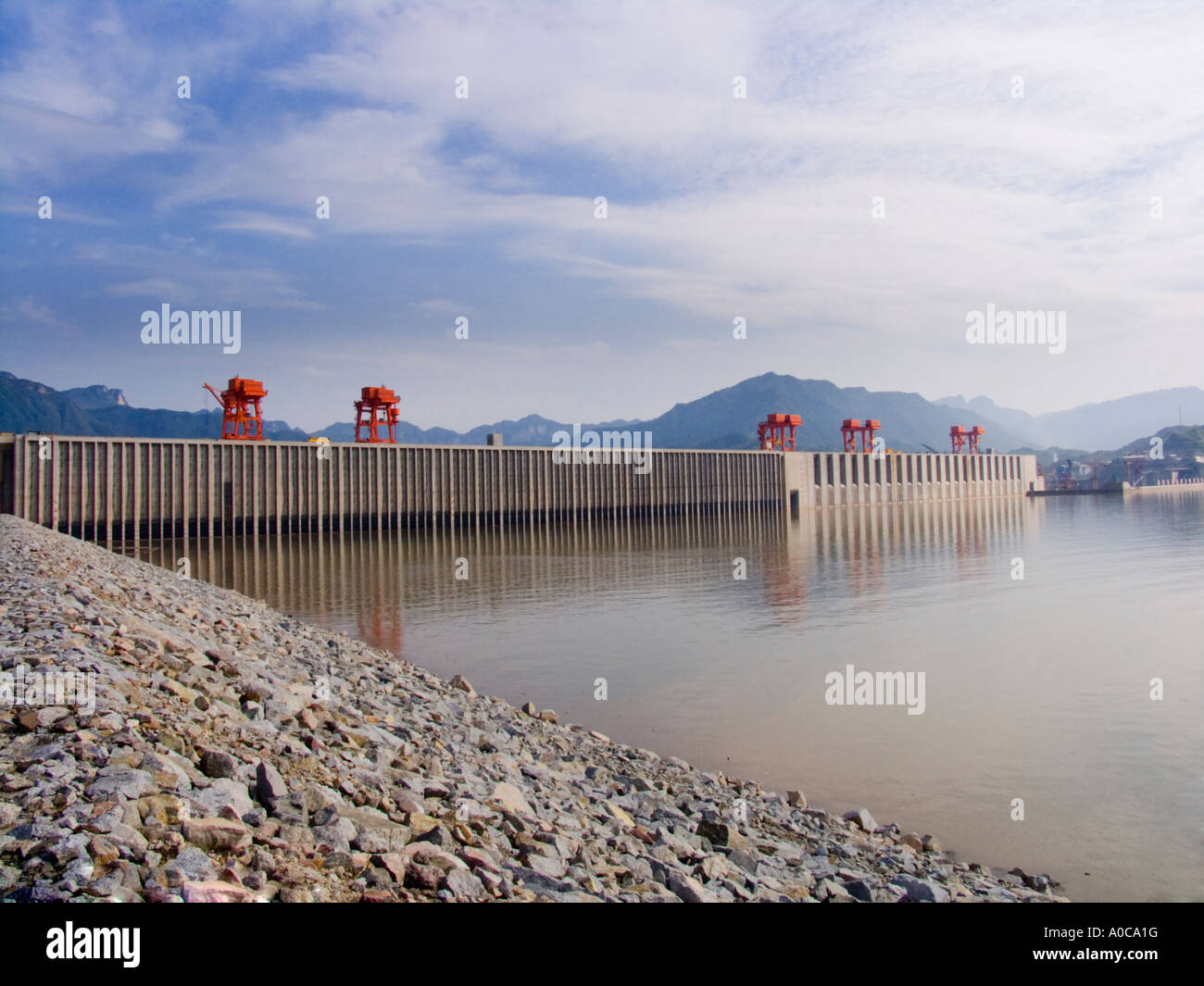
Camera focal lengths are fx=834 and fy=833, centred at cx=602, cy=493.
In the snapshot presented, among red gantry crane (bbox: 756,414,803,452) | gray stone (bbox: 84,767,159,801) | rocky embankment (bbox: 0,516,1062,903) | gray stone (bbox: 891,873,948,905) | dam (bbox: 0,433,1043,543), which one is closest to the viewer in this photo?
rocky embankment (bbox: 0,516,1062,903)

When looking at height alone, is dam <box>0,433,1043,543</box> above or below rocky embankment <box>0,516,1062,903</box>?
above

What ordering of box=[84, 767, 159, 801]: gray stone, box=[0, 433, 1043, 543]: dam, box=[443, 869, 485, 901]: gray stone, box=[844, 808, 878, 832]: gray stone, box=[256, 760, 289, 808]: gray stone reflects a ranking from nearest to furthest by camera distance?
box=[443, 869, 485, 901]: gray stone, box=[84, 767, 159, 801]: gray stone, box=[256, 760, 289, 808]: gray stone, box=[844, 808, 878, 832]: gray stone, box=[0, 433, 1043, 543]: dam

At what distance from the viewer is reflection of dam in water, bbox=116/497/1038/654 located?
33219 mm

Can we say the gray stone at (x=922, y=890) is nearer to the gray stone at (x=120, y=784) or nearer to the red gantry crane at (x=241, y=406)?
the gray stone at (x=120, y=784)

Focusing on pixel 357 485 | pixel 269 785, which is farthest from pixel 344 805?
pixel 357 485

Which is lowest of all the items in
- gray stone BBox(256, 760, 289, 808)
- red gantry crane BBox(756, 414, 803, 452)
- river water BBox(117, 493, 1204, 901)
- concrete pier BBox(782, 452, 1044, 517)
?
river water BBox(117, 493, 1204, 901)

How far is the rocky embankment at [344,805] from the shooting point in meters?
5.86

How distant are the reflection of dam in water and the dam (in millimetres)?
2897

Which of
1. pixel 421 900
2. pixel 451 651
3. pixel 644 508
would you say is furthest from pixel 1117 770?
pixel 644 508

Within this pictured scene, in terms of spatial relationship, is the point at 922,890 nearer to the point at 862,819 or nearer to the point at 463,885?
the point at 862,819

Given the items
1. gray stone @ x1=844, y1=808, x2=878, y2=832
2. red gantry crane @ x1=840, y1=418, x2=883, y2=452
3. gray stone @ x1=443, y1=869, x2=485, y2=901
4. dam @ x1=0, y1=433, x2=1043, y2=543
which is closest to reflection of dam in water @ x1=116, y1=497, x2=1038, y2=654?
dam @ x1=0, y1=433, x2=1043, y2=543

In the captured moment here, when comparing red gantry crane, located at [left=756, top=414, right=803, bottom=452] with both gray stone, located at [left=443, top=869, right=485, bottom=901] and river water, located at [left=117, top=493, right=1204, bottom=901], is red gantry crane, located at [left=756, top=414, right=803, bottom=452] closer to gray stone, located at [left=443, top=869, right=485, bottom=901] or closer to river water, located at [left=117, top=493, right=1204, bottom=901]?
river water, located at [left=117, top=493, right=1204, bottom=901]
